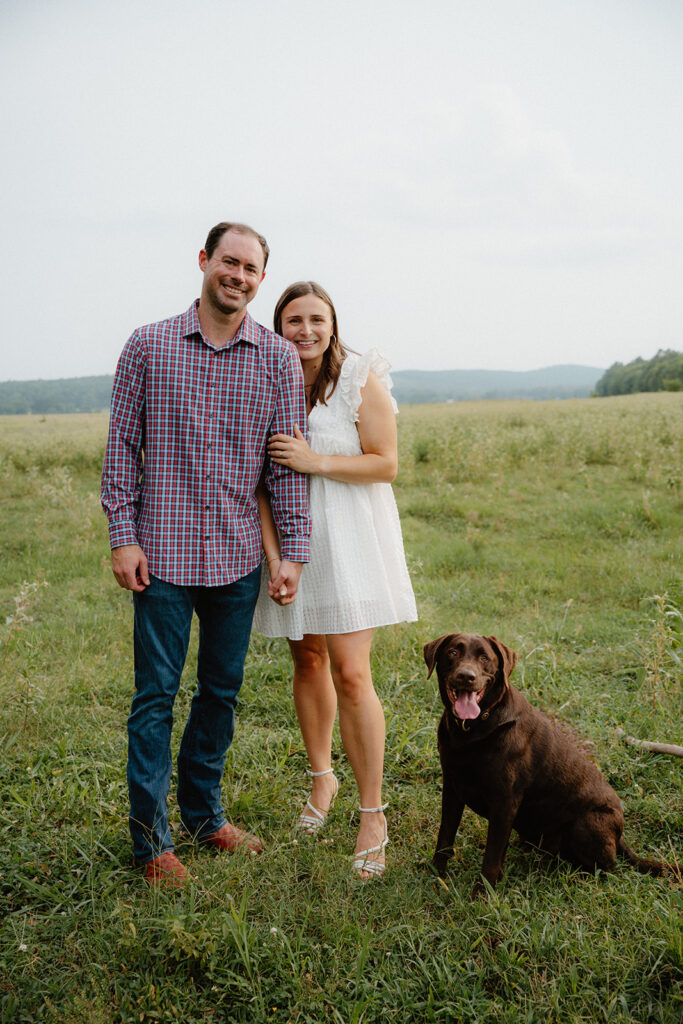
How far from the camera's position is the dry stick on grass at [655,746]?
139 inches

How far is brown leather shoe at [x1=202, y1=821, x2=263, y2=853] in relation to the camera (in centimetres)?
298

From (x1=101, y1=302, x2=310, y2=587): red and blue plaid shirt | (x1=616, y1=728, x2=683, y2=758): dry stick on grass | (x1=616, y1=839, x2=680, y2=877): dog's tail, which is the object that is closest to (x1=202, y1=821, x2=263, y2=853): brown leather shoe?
(x1=101, y1=302, x2=310, y2=587): red and blue plaid shirt

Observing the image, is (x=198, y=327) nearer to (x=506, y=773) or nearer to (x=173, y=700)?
(x=173, y=700)

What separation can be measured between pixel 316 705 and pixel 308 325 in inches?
70.0

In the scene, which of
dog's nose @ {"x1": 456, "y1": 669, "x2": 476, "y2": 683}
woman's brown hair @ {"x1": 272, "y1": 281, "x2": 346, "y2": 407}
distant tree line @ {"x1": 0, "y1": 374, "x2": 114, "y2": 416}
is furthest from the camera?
distant tree line @ {"x1": 0, "y1": 374, "x2": 114, "y2": 416}

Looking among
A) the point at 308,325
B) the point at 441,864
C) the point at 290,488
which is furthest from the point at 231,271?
the point at 441,864

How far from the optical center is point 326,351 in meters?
3.13

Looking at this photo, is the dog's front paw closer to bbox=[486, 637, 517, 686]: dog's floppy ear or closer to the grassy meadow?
the grassy meadow

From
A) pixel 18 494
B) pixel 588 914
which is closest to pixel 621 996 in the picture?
pixel 588 914

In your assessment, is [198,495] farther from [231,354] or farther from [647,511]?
[647,511]

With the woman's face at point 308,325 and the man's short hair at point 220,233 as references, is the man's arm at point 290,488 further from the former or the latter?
the man's short hair at point 220,233

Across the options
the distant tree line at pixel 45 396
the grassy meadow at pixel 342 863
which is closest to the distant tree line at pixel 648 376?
the distant tree line at pixel 45 396

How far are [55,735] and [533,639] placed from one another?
333 centimetres

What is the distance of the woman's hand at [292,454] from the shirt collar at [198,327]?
1.33 feet
